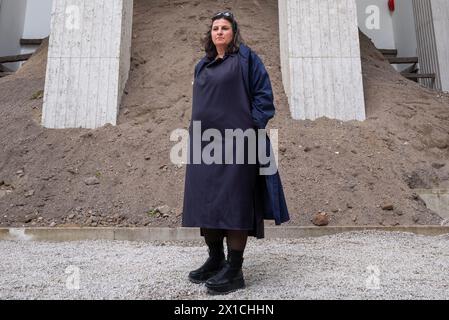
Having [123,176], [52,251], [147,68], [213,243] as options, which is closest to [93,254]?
[52,251]

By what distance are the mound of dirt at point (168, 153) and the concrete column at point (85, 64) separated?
0.25 m

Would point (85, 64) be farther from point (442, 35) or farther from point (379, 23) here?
point (379, 23)

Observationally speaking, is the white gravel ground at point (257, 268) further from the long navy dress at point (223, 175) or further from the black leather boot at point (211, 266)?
the long navy dress at point (223, 175)

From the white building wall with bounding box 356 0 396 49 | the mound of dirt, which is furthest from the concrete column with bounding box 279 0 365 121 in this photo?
the white building wall with bounding box 356 0 396 49

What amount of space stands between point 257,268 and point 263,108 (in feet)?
3.86

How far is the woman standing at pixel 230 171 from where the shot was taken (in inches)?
87.7

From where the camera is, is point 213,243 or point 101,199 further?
point 101,199

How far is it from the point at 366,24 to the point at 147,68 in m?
7.55

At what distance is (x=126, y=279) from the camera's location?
2596mm

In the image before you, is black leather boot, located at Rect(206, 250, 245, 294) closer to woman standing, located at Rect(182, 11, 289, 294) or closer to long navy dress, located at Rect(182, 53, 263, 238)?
woman standing, located at Rect(182, 11, 289, 294)

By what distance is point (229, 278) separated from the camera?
227 cm
